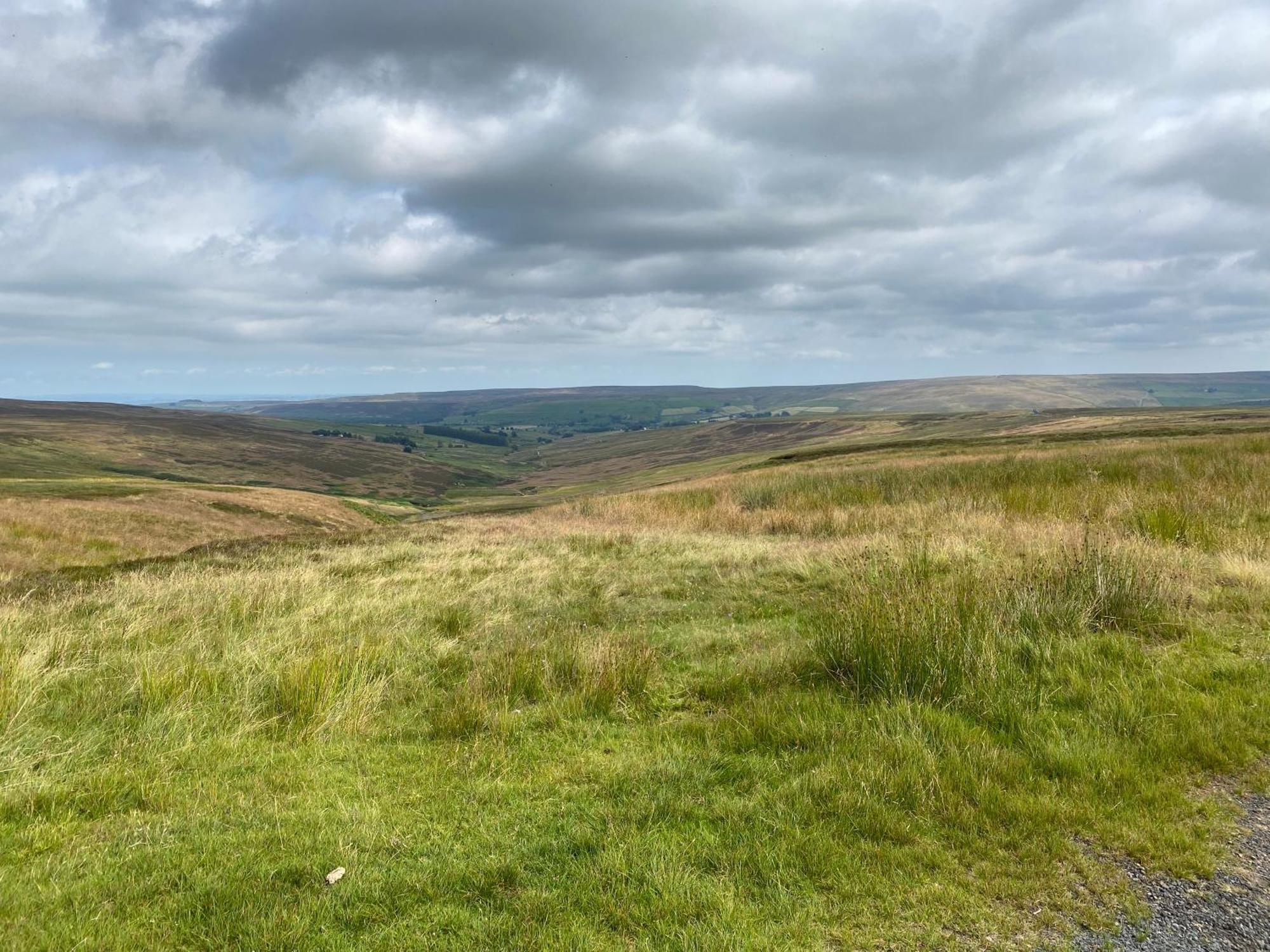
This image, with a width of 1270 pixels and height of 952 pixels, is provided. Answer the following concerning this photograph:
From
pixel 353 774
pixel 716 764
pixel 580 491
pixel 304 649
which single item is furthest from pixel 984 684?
pixel 580 491

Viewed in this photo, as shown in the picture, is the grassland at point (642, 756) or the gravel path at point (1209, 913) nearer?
the gravel path at point (1209, 913)

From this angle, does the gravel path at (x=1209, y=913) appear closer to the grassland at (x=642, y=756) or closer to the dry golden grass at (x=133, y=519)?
the grassland at (x=642, y=756)

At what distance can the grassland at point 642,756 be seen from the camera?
357 cm

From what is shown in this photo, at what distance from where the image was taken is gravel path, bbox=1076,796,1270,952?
3256 millimetres

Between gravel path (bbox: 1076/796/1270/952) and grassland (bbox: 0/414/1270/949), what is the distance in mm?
106

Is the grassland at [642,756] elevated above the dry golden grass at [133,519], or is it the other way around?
the grassland at [642,756]

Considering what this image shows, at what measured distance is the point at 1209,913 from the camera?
11.3 ft

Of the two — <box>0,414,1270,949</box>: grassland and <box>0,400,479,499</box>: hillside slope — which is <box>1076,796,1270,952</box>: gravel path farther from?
<box>0,400,479,499</box>: hillside slope

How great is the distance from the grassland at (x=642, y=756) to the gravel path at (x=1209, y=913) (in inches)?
4.2

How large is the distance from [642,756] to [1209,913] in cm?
350

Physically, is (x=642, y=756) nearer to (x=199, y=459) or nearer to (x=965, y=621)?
(x=965, y=621)

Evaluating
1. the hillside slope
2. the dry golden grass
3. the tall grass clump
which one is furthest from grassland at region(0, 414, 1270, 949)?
the hillside slope

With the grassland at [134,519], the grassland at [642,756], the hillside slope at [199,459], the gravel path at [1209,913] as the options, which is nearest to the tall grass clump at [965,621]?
the grassland at [642,756]

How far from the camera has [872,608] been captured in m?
7.16
